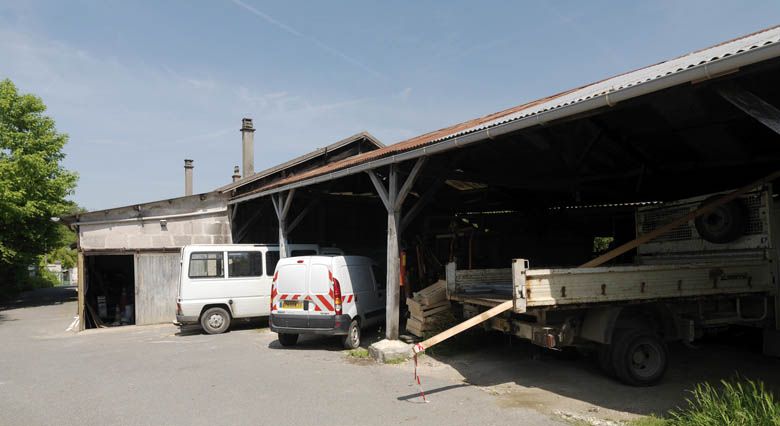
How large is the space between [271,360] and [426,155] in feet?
13.9

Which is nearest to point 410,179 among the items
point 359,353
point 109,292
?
point 359,353

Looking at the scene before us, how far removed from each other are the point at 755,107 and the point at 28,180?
2427cm

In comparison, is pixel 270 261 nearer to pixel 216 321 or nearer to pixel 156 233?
pixel 216 321

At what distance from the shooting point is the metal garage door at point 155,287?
47.1 feet

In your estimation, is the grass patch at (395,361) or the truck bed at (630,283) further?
the grass patch at (395,361)

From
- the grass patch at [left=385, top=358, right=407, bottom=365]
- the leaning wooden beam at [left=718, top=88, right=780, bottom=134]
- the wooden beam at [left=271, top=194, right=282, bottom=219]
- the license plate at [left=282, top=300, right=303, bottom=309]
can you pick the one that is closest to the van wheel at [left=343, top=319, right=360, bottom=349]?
the license plate at [left=282, top=300, right=303, bottom=309]

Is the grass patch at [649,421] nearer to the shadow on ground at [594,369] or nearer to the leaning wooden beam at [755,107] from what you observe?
the shadow on ground at [594,369]

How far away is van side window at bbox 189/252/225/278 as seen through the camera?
11812 millimetres

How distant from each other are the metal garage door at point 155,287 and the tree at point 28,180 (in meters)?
9.13

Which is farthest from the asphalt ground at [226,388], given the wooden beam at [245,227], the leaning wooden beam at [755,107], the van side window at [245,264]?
the wooden beam at [245,227]

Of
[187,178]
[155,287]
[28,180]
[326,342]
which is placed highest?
[187,178]

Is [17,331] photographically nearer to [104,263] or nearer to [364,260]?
[104,263]

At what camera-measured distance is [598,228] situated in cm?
1417

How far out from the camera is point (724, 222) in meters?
6.83
